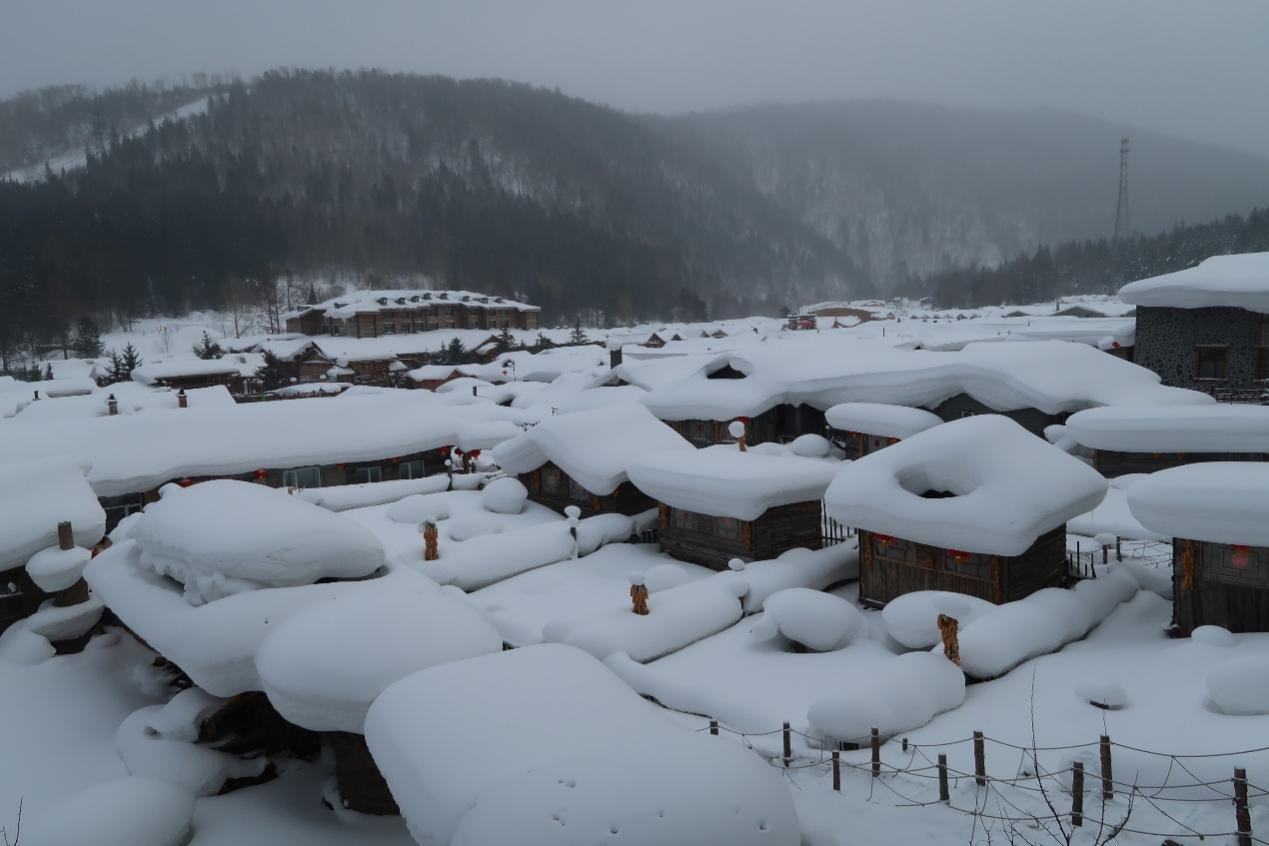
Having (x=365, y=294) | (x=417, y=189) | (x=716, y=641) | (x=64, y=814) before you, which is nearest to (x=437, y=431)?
(x=716, y=641)

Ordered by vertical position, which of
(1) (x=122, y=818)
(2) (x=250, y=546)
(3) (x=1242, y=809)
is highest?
(2) (x=250, y=546)

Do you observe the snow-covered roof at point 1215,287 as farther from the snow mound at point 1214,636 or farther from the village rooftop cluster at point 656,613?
the snow mound at point 1214,636

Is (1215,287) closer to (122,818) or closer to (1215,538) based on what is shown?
(1215,538)

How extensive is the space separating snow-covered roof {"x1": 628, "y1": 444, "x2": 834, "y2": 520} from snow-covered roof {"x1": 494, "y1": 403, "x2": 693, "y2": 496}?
1159mm

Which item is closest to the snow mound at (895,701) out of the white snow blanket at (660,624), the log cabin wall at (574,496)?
the white snow blanket at (660,624)

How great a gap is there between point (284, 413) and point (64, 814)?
20.7 m

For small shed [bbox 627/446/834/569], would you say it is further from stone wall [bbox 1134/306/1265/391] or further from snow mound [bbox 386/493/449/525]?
stone wall [bbox 1134/306/1265/391]

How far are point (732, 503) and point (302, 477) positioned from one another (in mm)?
16580

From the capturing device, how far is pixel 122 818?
8945mm

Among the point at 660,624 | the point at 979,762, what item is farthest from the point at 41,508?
the point at 979,762

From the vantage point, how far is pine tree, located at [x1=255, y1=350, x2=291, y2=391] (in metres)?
61.2

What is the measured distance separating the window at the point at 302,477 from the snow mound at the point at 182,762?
54.1ft

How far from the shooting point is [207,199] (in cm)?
12612

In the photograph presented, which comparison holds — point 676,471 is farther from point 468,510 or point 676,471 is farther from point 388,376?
point 388,376
